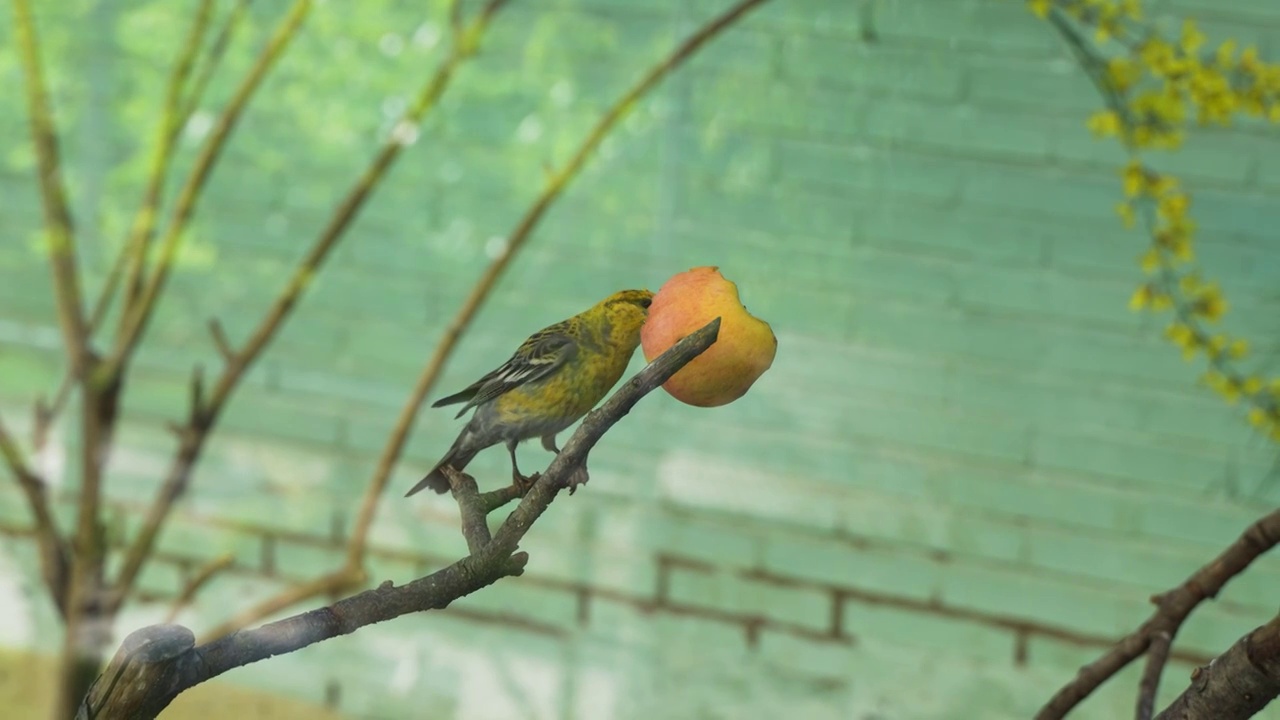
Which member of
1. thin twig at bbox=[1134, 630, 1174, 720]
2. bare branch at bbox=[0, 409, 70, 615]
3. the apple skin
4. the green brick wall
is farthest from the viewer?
bare branch at bbox=[0, 409, 70, 615]

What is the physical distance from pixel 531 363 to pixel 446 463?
0.03 metres

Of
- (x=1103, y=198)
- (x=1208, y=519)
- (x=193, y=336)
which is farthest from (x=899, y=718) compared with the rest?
(x=193, y=336)

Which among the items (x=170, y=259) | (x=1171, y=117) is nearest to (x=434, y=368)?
(x=170, y=259)

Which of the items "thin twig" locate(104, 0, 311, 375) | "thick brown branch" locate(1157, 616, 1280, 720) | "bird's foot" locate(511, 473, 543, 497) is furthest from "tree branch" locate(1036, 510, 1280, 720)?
"thin twig" locate(104, 0, 311, 375)

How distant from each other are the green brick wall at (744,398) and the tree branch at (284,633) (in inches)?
27.9

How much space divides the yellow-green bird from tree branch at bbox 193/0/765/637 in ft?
2.47

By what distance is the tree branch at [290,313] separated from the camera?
46.9 inches

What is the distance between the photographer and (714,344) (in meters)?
0.23

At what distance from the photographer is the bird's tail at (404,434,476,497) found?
0.89 ft

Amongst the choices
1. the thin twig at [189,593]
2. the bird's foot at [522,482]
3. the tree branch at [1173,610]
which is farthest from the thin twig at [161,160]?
the bird's foot at [522,482]

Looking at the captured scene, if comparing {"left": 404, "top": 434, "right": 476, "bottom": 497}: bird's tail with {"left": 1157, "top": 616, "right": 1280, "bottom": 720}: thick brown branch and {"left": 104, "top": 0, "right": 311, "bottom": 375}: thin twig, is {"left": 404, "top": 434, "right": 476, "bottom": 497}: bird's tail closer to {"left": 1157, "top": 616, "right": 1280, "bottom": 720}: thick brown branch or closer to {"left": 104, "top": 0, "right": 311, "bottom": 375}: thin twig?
{"left": 1157, "top": 616, "right": 1280, "bottom": 720}: thick brown branch

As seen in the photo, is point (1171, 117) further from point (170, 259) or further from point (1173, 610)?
point (170, 259)

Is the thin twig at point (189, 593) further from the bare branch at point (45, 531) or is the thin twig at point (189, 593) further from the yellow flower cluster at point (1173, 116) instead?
the yellow flower cluster at point (1173, 116)

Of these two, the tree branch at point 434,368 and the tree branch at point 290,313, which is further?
the tree branch at point 290,313
